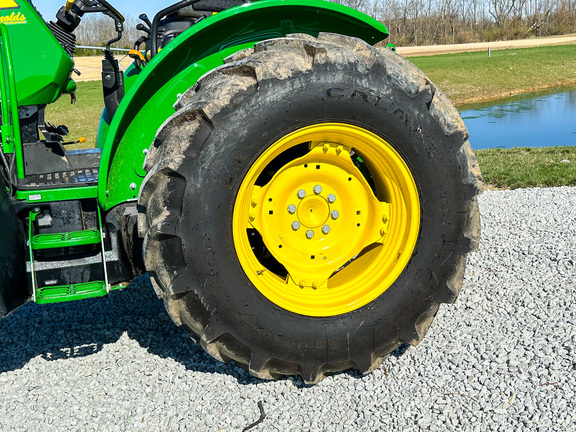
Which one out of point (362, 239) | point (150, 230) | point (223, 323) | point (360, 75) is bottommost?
point (223, 323)

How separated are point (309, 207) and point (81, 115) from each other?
49.6ft

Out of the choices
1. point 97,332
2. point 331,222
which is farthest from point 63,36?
point 331,222

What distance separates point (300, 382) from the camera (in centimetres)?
275

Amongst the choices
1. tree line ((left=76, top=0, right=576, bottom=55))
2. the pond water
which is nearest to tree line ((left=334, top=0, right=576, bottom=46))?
tree line ((left=76, top=0, right=576, bottom=55))

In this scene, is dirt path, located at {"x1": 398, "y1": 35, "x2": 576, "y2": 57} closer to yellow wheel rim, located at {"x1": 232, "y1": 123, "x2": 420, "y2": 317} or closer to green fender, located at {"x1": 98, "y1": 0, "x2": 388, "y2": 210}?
green fender, located at {"x1": 98, "y1": 0, "x2": 388, "y2": 210}

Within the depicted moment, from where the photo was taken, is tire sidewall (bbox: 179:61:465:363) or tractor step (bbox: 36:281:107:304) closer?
tire sidewall (bbox: 179:61:465:363)

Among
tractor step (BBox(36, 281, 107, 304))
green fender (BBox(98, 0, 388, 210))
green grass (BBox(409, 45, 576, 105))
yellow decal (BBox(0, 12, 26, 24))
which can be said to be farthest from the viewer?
green grass (BBox(409, 45, 576, 105))

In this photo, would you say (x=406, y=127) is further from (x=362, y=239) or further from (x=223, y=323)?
(x=223, y=323)

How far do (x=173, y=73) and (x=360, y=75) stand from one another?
931 millimetres

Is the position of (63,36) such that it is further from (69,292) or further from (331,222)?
(331,222)

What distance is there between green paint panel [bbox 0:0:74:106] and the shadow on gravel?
4.36ft

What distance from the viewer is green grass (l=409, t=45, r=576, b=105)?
20.9 metres

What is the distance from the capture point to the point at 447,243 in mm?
2646

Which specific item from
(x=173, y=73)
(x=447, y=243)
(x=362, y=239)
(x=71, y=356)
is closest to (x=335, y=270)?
(x=362, y=239)
